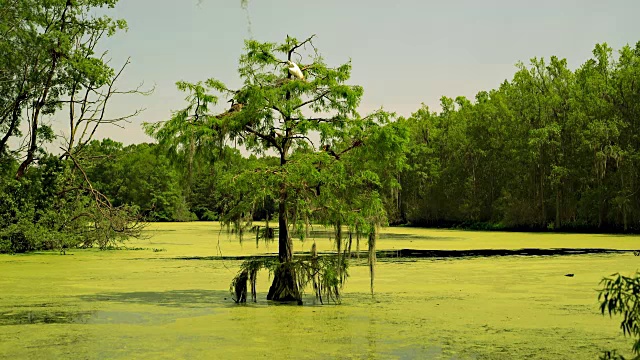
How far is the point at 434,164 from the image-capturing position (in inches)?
2287

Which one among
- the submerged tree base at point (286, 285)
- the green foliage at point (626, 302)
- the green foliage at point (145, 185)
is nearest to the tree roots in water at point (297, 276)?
the submerged tree base at point (286, 285)

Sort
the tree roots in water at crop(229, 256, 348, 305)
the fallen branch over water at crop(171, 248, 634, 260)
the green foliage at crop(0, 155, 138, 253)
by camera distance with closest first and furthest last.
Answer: the tree roots in water at crop(229, 256, 348, 305)
the fallen branch over water at crop(171, 248, 634, 260)
the green foliage at crop(0, 155, 138, 253)

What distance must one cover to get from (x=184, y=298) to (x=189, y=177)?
A: 1882mm

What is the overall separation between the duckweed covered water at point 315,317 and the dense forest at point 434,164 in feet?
5.06

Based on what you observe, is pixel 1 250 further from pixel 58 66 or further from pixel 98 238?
pixel 58 66

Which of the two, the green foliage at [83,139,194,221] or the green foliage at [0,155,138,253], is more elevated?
the green foliage at [83,139,194,221]

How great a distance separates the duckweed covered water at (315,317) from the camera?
23.9ft

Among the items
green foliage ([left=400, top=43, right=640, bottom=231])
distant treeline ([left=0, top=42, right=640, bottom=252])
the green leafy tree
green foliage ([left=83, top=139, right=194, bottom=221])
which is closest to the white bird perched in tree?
the green leafy tree

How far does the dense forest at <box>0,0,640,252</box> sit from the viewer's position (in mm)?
21484

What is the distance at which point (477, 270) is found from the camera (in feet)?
52.9

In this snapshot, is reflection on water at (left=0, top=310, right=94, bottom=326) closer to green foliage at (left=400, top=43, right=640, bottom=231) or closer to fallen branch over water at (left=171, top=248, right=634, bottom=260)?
fallen branch over water at (left=171, top=248, right=634, bottom=260)

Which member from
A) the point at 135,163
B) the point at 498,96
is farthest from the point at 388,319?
the point at 135,163

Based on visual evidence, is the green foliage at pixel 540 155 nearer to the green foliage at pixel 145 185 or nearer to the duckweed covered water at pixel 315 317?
the duckweed covered water at pixel 315 317

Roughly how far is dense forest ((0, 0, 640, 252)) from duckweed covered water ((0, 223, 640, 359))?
1.54 meters
